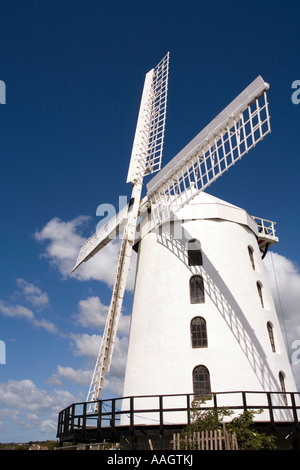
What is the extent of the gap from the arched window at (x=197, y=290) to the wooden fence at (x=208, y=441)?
6.68 metres

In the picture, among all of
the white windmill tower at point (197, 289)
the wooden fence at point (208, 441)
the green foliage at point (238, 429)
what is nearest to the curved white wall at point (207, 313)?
the white windmill tower at point (197, 289)

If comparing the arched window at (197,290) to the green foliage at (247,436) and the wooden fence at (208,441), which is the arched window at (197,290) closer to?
the green foliage at (247,436)

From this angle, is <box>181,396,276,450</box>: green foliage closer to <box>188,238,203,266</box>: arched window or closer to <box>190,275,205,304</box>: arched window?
<box>190,275,205,304</box>: arched window

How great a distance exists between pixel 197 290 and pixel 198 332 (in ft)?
5.89

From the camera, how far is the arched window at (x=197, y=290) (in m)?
17.7

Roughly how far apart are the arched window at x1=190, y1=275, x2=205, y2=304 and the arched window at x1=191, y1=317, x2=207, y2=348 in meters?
0.79

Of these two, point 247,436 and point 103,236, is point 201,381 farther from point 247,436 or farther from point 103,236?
point 103,236

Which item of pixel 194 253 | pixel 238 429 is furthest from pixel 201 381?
pixel 194 253

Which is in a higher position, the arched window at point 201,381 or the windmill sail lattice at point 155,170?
the windmill sail lattice at point 155,170

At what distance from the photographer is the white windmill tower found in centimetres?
1611

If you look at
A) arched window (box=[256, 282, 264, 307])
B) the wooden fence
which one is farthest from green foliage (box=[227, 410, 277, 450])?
arched window (box=[256, 282, 264, 307])

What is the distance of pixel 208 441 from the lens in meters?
10.9

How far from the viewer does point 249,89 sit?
1487 centimetres
